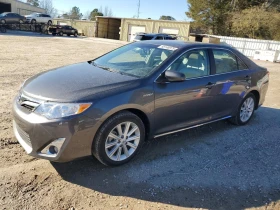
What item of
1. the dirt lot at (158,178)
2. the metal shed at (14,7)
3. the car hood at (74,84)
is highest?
the metal shed at (14,7)

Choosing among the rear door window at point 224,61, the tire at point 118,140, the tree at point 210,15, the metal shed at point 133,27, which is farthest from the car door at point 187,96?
the tree at point 210,15

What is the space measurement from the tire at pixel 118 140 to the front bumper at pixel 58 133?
0.46 ft

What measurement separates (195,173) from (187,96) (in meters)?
1.10

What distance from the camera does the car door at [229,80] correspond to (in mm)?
4250

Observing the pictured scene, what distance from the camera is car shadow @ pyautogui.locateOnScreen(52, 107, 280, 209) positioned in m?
2.88

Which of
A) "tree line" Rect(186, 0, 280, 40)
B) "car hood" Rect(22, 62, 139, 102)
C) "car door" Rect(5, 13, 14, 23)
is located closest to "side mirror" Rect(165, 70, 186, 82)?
"car hood" Rect(22, 62, 139, 102)

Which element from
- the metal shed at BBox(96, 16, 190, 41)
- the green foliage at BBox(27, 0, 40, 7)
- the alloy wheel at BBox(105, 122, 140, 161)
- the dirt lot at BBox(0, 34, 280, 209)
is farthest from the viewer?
the green foliage at BBox(27, 0, 40, 7)

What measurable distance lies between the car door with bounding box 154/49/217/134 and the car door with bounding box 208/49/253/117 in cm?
19

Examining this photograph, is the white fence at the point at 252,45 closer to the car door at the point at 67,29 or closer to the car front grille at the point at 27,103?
the car door at the point at 67,29

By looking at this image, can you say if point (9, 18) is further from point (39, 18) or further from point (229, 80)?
point (229, 80)

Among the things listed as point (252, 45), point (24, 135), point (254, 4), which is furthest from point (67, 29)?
point (24, 135)

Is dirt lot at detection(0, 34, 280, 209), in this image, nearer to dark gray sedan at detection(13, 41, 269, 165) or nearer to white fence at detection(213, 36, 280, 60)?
dark gray sedan at detection(13, 41, 269, 165)

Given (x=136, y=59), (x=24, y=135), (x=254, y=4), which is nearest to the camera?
(x=24, y=135)

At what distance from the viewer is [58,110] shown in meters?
2.73
